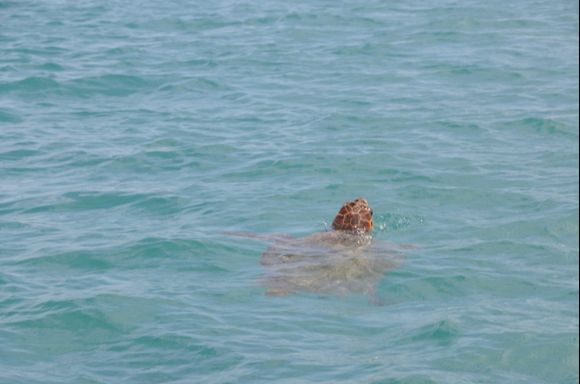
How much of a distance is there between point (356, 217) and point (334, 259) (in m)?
0.91

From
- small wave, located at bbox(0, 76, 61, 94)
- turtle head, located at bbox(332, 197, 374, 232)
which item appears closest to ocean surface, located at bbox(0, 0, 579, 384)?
small wave, located at bbox(0, 76, 61, 94)

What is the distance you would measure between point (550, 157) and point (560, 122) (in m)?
1.57

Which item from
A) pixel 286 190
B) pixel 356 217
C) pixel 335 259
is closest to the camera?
pixel 335 259

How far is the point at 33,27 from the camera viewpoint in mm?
25750

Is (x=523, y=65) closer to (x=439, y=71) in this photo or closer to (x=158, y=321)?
(x=439, y=71)

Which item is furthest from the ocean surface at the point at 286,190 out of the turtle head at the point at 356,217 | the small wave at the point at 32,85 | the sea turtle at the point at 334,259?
the turtle head at the point at 356,217

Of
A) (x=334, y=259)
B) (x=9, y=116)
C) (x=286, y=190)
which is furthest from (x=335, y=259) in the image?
(x=9, y=116)

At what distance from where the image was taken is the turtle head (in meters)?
12.4

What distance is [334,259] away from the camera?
11648 millimetres

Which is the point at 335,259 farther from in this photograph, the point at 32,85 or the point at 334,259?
the point at 32,85

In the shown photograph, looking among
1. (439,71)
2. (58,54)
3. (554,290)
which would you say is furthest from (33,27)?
(554,290)

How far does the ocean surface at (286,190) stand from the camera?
9.88 m

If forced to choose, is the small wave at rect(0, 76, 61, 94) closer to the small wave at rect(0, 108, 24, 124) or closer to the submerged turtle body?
the small wave at rect(0, 108, 24, 124)

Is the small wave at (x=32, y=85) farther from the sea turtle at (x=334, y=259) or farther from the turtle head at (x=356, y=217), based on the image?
the turtle head at (x=356, y=217)
